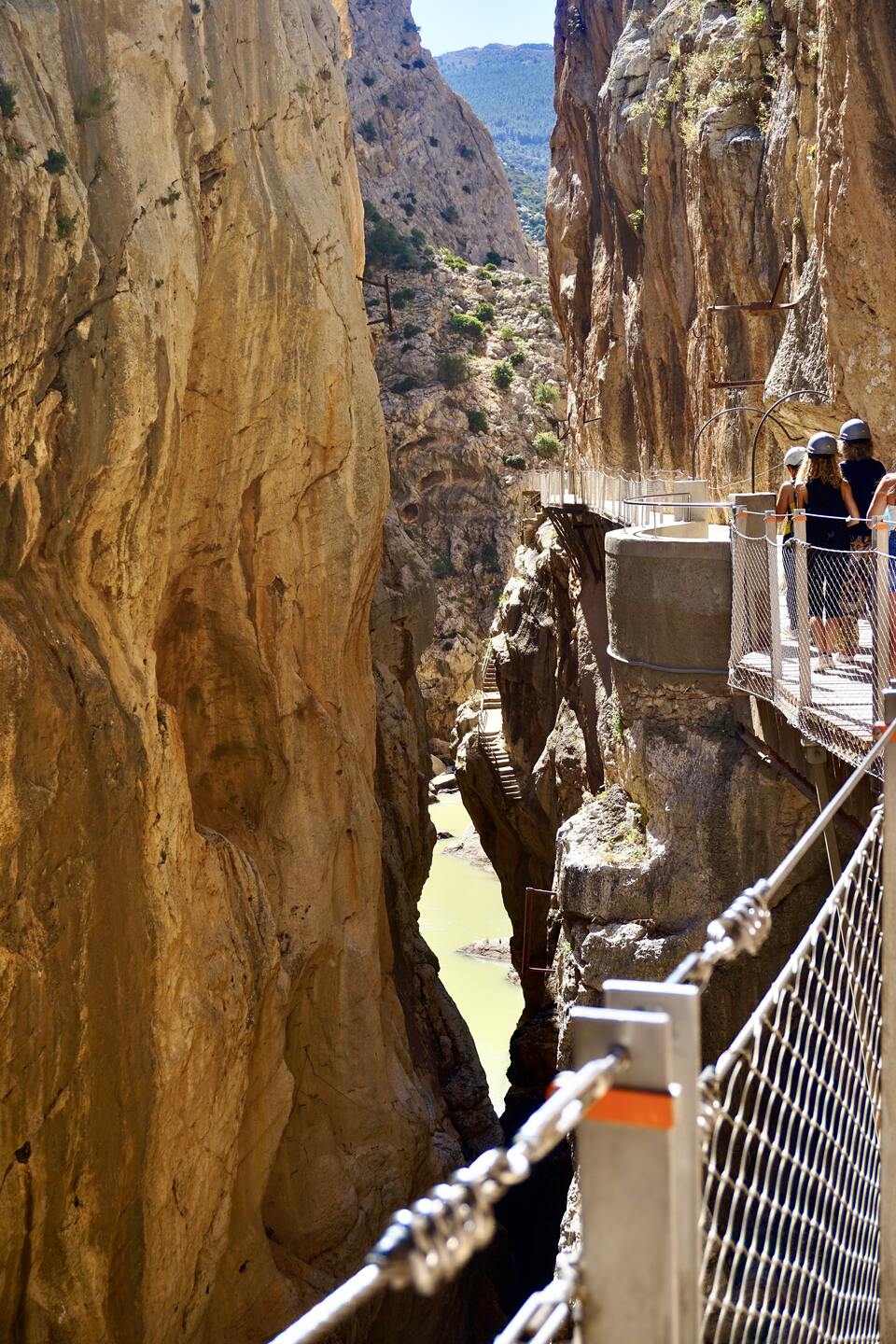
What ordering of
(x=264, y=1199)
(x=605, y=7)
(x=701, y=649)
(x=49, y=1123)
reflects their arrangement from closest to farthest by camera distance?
(x=49, y=1123) → (x=701, y=649) → (x=264, y=1199) → (x=605, y=7)

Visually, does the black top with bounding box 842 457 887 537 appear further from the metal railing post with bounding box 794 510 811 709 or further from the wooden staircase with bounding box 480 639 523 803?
the wooden staircase with bounding box 480 639 523 803

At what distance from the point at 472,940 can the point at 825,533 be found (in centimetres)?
2355

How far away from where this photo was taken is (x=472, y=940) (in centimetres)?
2994

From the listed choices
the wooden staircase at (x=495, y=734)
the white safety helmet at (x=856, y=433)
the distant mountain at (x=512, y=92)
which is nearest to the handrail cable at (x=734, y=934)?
the white safety helmet at (x=856, y=433)

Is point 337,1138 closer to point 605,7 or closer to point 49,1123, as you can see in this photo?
point 49,1123

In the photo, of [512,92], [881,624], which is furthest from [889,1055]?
[512,92]

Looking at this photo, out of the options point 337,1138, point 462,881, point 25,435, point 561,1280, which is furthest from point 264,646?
point 462,881

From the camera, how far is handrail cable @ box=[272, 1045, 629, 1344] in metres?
1.36

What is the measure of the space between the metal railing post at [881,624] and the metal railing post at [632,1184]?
15.3 ft

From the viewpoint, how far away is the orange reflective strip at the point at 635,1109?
1.52m

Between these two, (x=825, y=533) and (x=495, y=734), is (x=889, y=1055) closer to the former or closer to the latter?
(x=825, y=533)

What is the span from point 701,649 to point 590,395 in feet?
69.5

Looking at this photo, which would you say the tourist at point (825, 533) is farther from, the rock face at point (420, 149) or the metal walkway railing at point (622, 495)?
the rock face at point (420, 149)

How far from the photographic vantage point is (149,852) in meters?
9.34
